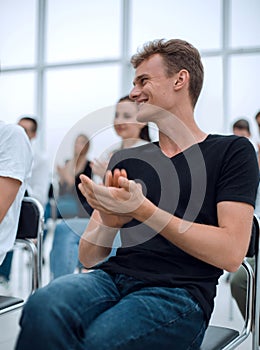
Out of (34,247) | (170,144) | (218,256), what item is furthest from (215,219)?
(34,247)

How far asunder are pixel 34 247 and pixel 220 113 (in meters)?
3.19

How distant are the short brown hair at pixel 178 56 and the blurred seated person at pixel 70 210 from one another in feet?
0.85

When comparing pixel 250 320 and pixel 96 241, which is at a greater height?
pixel 96 241

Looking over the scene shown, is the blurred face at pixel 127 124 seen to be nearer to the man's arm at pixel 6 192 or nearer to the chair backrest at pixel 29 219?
the chair backrest at pixel 29 219

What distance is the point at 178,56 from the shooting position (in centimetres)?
118

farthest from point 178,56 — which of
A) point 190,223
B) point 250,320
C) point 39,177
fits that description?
point 39,177

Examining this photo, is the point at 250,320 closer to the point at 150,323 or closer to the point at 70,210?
the point at 150,323

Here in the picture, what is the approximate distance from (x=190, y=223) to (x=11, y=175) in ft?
2.16

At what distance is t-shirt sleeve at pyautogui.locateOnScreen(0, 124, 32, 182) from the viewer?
4.72ft

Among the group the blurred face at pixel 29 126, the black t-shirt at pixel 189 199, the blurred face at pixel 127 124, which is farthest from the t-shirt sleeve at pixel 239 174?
the blurred face at pixel 29 126

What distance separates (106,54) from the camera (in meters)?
4.88

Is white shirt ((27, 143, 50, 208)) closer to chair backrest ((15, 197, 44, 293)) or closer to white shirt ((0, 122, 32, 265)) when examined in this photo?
chair backrest ((15, 197, 44, 293))

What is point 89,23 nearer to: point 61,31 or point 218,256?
point 61,31

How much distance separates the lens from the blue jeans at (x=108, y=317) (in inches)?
33.8
